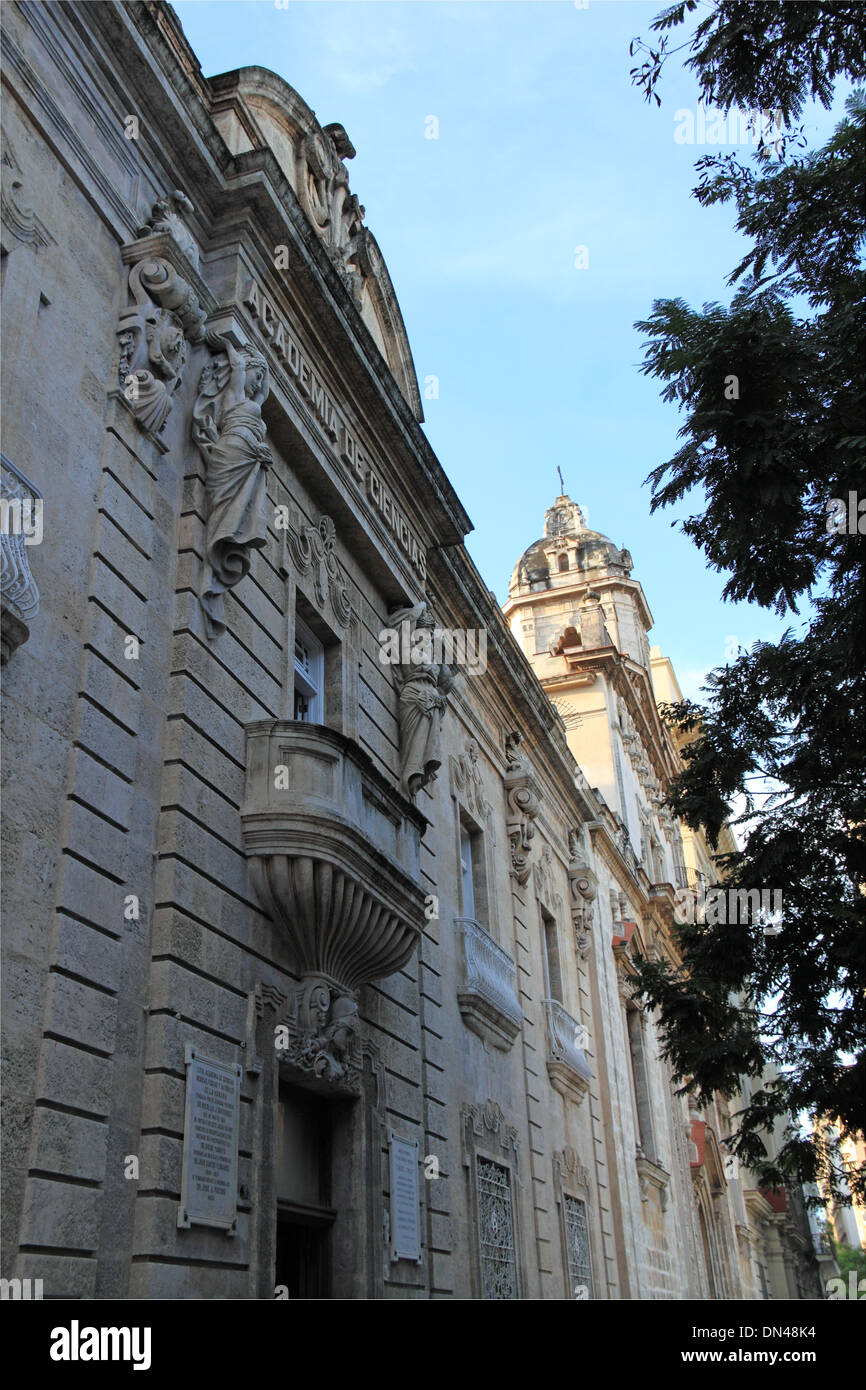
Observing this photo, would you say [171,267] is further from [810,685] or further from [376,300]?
[376,300]

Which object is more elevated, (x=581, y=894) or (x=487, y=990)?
(x=581, y=894)

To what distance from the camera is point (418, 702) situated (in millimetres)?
13992

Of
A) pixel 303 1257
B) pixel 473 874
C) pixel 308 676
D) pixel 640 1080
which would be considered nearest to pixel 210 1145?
pixel 303 1257

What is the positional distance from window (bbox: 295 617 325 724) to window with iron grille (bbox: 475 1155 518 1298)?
5.97m

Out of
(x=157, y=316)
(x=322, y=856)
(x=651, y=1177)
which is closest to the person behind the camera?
(x=157, y=316)

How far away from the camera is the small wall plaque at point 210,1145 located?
24.9 ft

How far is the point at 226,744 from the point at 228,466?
7.47 ft

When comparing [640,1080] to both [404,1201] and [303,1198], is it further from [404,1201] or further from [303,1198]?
[303,1198]

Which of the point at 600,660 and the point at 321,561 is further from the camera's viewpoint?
the point at 600,660

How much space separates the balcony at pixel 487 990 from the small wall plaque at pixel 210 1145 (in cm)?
677

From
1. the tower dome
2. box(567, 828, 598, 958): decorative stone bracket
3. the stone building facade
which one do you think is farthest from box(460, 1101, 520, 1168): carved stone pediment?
the tower dome

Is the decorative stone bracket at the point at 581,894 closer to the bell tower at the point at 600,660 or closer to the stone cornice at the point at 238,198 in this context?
the bell tower at the point at 600,660

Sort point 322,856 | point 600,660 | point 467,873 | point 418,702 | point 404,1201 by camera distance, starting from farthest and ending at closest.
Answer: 1. point 600,660
2. point 467,873
3. point 418,702
4. point 404,1201
5. point 322,856

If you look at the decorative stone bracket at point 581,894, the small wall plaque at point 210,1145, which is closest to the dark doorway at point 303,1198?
the small wall plaque at point 210,1145
